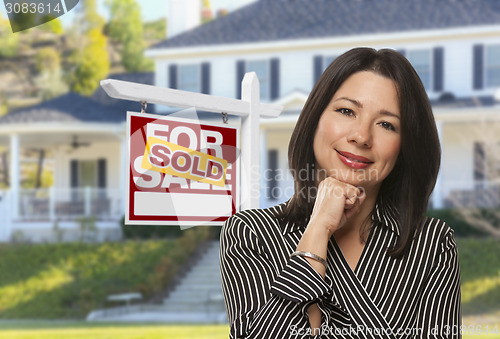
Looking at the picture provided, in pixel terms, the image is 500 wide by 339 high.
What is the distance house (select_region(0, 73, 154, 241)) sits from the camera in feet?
72.5

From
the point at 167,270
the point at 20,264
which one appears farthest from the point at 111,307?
the point at 20,264

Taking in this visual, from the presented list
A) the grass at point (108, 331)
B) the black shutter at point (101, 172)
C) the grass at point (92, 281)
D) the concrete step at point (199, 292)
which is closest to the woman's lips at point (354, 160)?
the grass at point (108, 331)

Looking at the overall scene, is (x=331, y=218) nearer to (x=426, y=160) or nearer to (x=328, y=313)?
(x=328, y=313)

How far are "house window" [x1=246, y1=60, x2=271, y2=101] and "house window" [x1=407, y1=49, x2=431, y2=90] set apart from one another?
451cm

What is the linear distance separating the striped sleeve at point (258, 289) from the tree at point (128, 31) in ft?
183

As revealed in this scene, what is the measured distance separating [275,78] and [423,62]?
15.3 ft

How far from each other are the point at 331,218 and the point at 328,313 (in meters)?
0.26

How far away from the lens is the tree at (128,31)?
57.7 metres

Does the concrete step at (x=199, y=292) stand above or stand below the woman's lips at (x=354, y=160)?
below

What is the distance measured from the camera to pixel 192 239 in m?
20.0

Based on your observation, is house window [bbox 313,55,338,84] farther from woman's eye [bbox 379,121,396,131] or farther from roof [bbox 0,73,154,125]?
woman's eye [bbox 379,121,396,131]

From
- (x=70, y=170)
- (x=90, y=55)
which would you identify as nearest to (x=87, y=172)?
(x=70, y=170)

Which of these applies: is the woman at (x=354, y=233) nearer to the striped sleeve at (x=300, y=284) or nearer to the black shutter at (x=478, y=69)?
the striped sleeve at (x=300, y=284)

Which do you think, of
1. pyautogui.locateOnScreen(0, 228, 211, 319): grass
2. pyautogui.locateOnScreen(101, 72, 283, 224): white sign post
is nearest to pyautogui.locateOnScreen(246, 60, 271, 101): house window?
pyautogui.locateOnScreen(0, 228, 211, 319): grass
